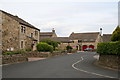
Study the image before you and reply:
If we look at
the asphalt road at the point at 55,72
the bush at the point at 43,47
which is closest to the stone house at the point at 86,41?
the bush at the point at 43,47

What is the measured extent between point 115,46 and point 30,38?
19479mm

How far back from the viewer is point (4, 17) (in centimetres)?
2280

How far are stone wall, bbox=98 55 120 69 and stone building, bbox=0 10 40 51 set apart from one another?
1409cm

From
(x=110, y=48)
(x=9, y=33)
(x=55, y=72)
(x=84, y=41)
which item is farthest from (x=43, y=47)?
(x=84, y=41)

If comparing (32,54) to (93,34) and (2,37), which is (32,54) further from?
(93,34)

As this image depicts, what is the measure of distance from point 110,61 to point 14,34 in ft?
54.1

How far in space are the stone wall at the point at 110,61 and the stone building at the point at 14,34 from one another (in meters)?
14.1

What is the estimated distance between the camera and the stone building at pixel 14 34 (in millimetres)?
22656

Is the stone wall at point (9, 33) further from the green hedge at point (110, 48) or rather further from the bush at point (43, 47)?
the green hedge at point (110, 48)

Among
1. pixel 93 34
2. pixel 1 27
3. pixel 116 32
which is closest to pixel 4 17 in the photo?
pixel 1 27

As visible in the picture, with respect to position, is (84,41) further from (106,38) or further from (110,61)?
(110,61)

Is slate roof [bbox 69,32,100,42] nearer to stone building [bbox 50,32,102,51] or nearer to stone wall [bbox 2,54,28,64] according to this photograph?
stone building [bbox 50,32,102,51]

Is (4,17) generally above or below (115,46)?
above

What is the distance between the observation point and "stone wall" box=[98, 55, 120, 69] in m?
12.9
